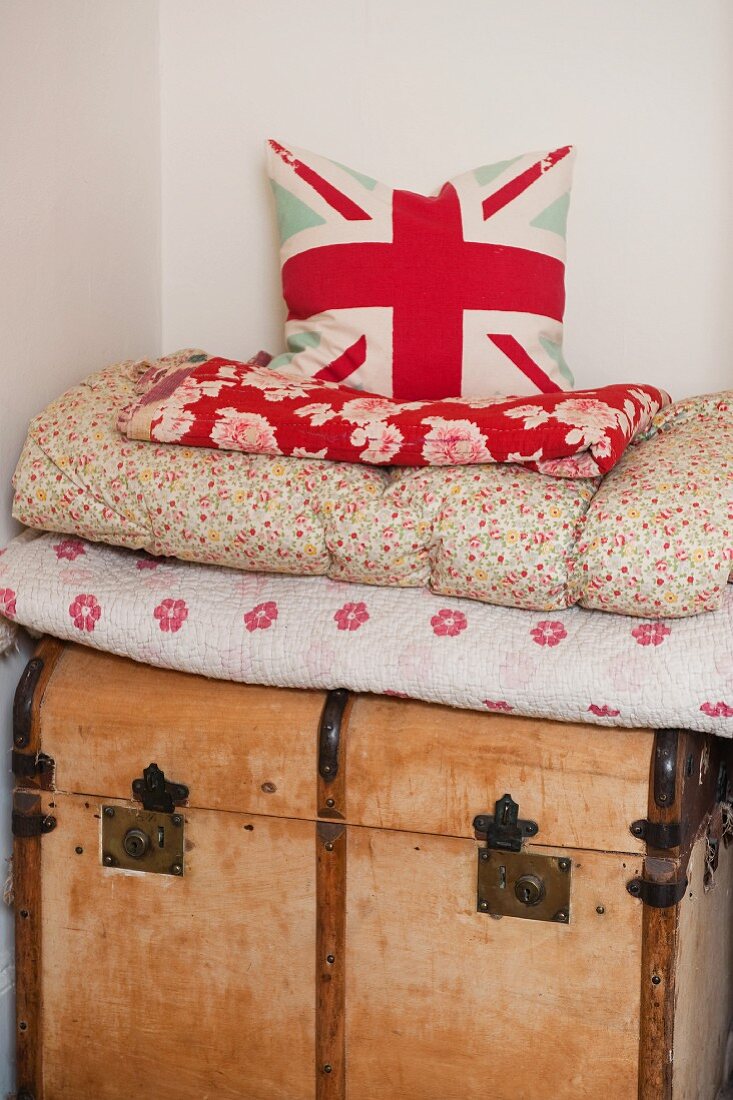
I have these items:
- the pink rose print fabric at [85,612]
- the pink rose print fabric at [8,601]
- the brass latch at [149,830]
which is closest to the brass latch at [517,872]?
the brass latch at [149,830]

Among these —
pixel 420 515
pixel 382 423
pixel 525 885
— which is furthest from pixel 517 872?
pixel 382 423

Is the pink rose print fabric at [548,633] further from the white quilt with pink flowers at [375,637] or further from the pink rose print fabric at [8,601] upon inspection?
the pink rose print fabric at [8,601]

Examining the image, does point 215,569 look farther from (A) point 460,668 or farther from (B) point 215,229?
(B) point 215,229

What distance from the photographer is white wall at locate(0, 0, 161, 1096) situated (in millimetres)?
1471

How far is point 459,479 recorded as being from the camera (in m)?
1.24

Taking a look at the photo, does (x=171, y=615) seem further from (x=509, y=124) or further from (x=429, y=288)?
(x=509, y=124)

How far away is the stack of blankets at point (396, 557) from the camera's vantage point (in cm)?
118

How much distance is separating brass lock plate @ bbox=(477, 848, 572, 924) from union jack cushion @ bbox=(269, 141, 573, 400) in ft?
2.06

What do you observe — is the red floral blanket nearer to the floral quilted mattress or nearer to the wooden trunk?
the floral quilted mattress

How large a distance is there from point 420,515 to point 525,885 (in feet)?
1.39

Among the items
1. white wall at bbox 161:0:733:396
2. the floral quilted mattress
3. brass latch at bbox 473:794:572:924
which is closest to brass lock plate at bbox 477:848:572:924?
brass latch at bbox 473:794:572:924

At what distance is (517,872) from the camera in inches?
50.6

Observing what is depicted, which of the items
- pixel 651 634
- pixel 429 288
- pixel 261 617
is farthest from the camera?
pixel 429 288

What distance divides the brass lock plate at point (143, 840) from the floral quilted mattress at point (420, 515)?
325mm
